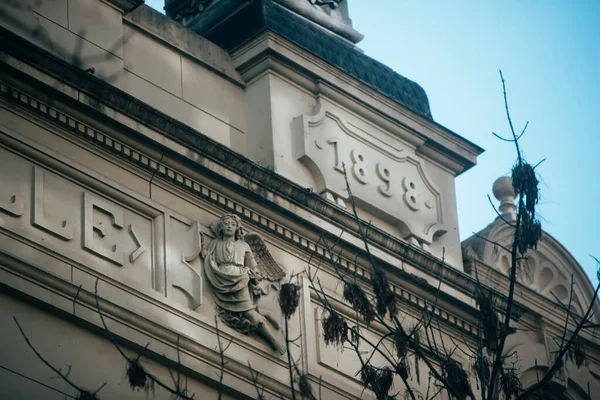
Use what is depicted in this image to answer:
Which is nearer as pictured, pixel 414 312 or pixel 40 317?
pixel 40 317

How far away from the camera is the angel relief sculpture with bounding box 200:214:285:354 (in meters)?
19.3

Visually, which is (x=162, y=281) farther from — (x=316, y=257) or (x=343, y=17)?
(x=343, y=17)

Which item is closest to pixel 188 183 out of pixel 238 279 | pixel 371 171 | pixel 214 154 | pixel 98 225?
pixel 214 154

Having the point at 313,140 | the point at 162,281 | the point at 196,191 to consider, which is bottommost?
the point at 162,281

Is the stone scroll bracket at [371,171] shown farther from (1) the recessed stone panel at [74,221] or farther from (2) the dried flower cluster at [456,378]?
(2) the dried flower cluster at [456,378]

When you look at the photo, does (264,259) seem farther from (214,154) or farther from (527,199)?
(527,199)

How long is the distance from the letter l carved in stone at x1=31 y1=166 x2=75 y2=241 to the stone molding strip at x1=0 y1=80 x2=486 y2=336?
0.76 m

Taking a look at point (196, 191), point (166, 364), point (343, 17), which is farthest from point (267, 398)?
point (343, 17)

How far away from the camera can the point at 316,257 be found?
2066 centimetres

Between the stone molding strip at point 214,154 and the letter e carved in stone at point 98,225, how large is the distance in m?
0.84

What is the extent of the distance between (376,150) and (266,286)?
323cm

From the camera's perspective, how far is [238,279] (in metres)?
19.4

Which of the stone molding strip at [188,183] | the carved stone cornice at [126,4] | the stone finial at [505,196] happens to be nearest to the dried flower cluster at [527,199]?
the stone molding strip at [188,183]

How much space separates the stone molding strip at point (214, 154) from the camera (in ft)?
61.2
